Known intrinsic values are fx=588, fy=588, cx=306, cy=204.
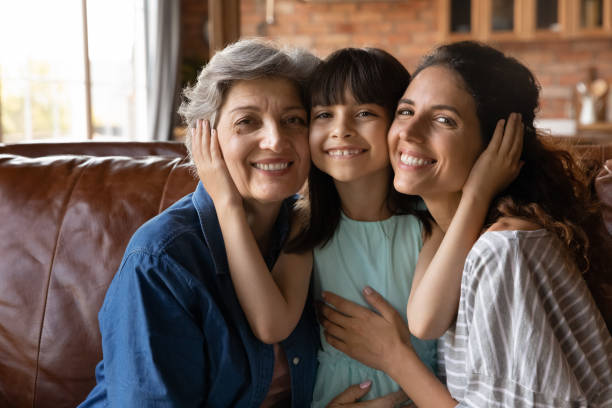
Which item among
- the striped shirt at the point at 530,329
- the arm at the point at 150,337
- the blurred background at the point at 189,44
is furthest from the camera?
the blurred background at the point at 189,44

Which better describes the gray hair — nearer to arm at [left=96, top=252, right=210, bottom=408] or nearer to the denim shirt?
the denim shirt

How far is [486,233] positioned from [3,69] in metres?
3.32

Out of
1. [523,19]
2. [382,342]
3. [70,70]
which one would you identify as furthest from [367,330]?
[523,19]

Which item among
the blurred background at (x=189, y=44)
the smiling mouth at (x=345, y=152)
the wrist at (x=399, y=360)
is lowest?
the wrist at (x=399, y=360)

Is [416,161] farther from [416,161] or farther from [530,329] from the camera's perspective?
[530,329]

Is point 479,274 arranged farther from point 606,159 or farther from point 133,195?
point 133,195

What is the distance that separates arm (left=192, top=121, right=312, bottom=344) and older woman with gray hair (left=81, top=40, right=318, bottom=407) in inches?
1.4

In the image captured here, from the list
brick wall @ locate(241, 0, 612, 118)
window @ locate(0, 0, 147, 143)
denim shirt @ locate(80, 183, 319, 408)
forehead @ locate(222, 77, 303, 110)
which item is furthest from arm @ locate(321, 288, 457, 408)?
brick wall @ locate(241, 0, 612, 118)

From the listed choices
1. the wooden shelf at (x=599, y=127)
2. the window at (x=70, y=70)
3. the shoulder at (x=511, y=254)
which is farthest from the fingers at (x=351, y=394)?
the wooden shelf at (x=599, y=127)

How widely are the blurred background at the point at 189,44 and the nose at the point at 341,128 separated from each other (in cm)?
275

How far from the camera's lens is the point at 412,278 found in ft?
4.99

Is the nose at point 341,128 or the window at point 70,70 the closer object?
the nose at point 341,128

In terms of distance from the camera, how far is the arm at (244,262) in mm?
1294

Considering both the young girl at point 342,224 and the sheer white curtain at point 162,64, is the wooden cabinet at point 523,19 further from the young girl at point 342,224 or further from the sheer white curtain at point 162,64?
the young girl at point 342,224
